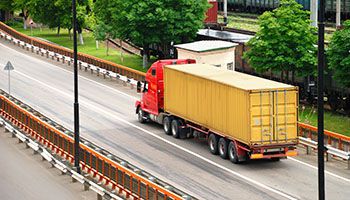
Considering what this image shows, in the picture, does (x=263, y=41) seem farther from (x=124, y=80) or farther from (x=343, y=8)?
(x=343, y=8)

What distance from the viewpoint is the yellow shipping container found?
3397cm

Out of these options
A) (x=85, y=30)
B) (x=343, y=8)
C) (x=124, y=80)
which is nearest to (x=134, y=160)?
(x=124, y=80)

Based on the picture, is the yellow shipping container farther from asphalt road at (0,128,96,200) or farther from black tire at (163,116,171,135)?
asphalt road at (0,128,96,200)

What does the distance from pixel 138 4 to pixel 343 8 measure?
19647mm

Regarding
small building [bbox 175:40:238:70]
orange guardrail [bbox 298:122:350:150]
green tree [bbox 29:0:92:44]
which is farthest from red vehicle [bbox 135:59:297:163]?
green tree [bbox 29:0:92:44]

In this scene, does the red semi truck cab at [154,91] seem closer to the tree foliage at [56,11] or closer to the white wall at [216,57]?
the white wall at [216,57]

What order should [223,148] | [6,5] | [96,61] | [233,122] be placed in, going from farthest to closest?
[6,5] → [96,61] → [223,148] → [233,122]

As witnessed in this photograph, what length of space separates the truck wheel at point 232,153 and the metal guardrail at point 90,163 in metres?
4.79

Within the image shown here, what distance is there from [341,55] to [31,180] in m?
17.8

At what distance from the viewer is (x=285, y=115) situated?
113ft

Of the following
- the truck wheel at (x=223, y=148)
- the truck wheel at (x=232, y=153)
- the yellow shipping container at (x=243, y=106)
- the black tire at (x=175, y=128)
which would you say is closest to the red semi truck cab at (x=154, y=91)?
the black tire at (x=175, y=128)

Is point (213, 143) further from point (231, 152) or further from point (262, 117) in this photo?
point (262, 117)

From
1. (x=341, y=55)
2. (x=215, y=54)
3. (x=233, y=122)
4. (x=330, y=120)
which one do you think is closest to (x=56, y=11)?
(x=215, y=54)

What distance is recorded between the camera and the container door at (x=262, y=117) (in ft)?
111
